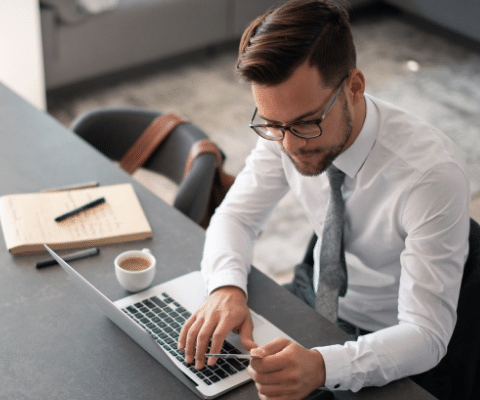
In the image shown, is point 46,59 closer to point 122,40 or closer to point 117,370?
point 122,40

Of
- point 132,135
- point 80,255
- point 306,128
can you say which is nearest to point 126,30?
point 132,135

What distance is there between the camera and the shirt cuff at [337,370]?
1074 mm

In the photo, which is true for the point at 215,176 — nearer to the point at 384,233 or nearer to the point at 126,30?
the point at 384,233

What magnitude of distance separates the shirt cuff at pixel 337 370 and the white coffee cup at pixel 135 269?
1.30 feet

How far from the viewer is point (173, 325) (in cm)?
120

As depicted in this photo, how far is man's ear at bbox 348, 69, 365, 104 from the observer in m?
1.28

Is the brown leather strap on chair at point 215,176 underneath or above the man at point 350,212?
underneath

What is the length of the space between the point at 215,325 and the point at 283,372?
190 mm

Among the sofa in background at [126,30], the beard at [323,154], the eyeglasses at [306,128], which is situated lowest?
the sofa in background at [126,30]

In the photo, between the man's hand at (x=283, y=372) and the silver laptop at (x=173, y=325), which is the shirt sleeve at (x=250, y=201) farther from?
the man's hand at (x=283, y=372)

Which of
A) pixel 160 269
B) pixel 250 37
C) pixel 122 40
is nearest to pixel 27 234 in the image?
pixel 160 269

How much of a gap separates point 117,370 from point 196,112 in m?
2.81

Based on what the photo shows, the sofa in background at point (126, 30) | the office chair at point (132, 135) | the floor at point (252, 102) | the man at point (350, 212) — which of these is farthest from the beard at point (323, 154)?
the sofa in background at point (126, 30)

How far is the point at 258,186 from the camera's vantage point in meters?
1.57
